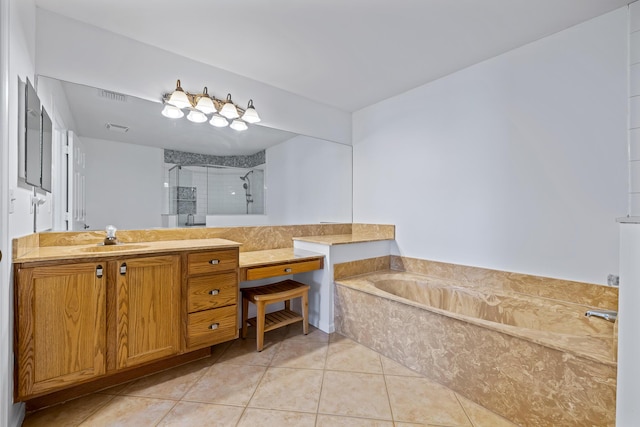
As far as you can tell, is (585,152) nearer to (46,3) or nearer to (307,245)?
(307,245)

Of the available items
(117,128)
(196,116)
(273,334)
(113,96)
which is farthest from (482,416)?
(113,96)

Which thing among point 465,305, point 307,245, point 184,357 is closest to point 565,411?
point 465,305

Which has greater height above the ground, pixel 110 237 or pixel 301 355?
pixel 110 237

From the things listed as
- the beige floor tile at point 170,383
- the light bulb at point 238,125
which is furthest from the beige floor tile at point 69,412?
the light bulb at point 238,125

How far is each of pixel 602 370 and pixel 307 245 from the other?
6.86 ft

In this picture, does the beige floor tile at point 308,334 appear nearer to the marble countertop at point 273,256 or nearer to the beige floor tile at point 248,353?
the beige floor tile at point 248,353

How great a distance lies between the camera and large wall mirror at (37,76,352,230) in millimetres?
1902

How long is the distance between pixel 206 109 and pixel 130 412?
6.94 ft

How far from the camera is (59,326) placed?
146cm

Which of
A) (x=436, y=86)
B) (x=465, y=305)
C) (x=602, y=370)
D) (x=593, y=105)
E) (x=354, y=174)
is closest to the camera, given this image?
(x=602, y=370)

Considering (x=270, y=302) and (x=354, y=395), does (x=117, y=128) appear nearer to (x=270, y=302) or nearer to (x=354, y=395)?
(x=270, y=302)

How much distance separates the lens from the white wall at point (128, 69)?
174 centimetres

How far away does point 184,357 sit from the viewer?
201 cm

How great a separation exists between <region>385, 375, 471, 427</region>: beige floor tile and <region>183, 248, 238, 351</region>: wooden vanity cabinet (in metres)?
1.18
